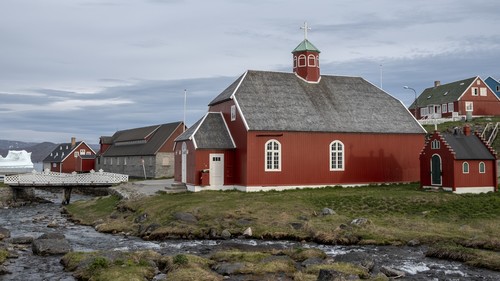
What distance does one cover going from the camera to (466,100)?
→ 66938mm

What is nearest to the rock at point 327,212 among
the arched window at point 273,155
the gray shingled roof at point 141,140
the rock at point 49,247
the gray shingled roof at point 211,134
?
the arched window at point 273,155

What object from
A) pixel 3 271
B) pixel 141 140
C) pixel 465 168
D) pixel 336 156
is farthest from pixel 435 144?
pixel 141 140

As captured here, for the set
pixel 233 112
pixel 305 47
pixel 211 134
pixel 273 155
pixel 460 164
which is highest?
pixel 305 47

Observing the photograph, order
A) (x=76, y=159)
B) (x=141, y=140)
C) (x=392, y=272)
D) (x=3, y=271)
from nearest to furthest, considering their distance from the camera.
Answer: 1. (x=392, y=272)
2. (x=3, y=271)
3. (x=141, y=140)
4. (x=76, y=159)

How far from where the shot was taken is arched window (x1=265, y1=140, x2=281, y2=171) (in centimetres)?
3562

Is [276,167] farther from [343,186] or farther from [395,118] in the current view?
[395,118]

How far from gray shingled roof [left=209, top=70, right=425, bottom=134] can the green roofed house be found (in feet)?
81.6

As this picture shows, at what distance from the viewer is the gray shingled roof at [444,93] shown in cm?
6800

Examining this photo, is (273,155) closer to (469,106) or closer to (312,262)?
(312,262)

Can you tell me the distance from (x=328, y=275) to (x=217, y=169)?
2181cm

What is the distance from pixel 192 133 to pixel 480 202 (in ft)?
65.6

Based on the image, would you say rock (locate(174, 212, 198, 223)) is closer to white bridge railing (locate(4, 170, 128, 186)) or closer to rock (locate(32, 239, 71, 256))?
rock (locate(32, 239, 71, 256))

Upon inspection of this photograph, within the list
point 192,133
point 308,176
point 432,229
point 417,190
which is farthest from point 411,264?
point 192,133

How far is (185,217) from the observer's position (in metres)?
26.2
